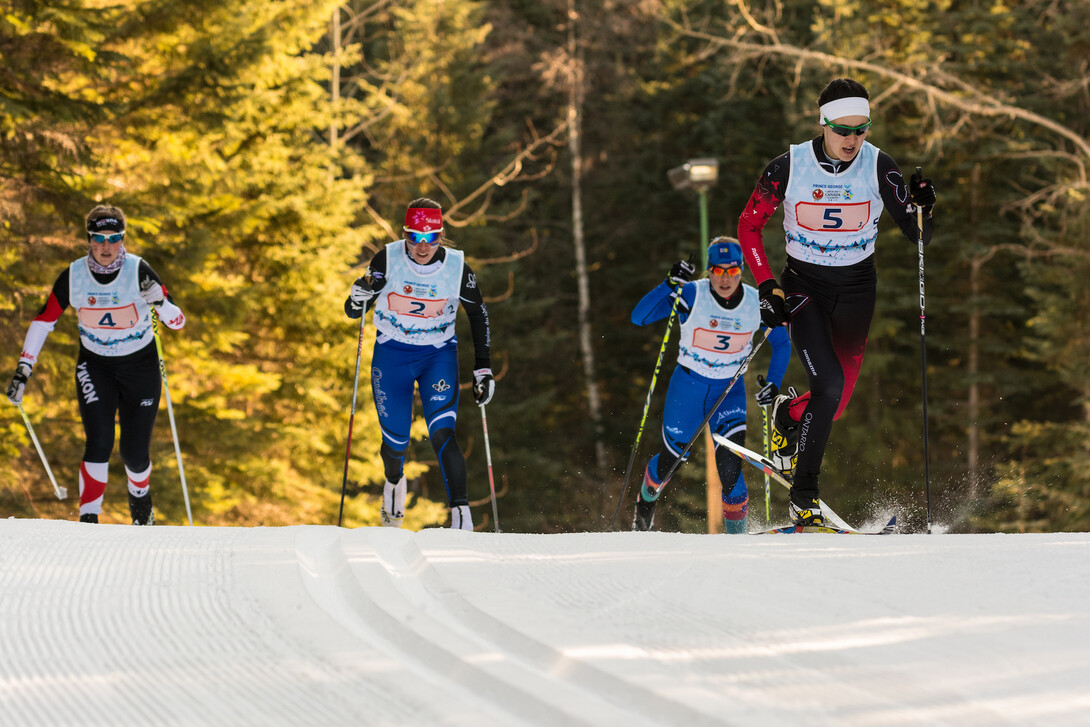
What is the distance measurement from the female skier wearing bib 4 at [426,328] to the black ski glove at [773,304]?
6.00 feet

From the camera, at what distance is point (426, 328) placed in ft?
21.0

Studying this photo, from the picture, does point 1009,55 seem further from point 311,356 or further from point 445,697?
point 445,697

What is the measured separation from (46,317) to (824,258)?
456cm

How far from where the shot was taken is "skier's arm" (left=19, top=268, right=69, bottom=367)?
6441 millimetres

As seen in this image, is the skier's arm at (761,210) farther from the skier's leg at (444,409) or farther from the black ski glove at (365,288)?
the black ski glove at (365,288)

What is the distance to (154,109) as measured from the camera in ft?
40.8

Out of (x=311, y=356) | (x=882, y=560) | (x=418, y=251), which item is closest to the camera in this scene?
(x=882, y=560)

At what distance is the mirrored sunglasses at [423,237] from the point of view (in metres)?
6.27

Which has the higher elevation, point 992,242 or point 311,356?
point 992,242

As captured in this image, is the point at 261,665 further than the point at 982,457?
No

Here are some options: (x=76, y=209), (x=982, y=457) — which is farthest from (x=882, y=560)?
(x=982, y=457)

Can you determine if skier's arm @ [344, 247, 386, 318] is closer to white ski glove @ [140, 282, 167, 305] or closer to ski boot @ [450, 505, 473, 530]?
Answer: white ski glove @ [140, 282, 167, 305]

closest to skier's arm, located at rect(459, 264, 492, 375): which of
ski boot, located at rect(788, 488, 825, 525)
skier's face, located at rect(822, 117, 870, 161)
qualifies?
ski boot, located at rect(788, 488, 825, 525)

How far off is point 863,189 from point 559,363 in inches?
911
